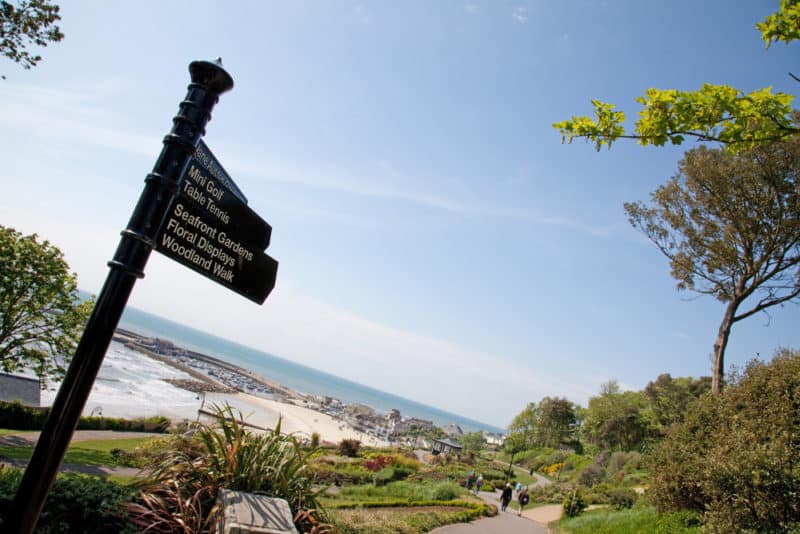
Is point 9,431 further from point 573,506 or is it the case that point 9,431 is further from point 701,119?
point 701,119

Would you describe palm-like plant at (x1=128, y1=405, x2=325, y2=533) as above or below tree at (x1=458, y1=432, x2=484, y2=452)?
above

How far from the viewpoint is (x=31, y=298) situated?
17516 millimetres

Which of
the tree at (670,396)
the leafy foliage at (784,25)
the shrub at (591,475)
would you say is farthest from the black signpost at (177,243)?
the shrub at (591,475)

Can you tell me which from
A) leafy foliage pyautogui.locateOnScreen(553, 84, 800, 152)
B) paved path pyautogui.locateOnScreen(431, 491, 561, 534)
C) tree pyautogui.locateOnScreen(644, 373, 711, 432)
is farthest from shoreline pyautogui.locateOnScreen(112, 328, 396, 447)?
leafy foliage pyautogui.locateOnScreen(553, 84, 800, 152)

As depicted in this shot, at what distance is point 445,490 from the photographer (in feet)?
69.0

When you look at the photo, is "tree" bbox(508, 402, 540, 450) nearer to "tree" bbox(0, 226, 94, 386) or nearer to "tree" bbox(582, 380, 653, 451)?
"tree" bbox(582, 380, 653, 451)

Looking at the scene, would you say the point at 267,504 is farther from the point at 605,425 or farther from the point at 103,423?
the point at 605,425

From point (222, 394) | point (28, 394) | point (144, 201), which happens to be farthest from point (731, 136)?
point (222, 394)

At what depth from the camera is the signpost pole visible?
5.44ft

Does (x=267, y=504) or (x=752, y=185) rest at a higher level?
(x=752, y=185)

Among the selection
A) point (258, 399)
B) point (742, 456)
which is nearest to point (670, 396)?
point (742, 456)

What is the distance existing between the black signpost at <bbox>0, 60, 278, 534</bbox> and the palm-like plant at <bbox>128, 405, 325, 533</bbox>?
6.75 ft

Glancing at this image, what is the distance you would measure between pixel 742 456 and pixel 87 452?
2044 centimetres

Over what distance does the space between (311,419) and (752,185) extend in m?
66.6
